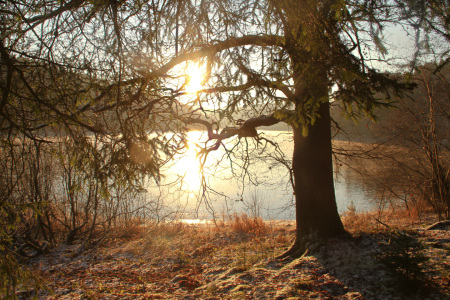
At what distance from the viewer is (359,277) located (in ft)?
14.7

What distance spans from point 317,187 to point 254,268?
5.81 feet

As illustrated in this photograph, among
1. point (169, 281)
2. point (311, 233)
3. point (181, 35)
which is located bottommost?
point (169, 281)

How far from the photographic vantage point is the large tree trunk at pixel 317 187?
5.73 m

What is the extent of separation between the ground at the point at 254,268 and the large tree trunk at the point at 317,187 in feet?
1.05

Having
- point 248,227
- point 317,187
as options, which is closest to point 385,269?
point 317,187

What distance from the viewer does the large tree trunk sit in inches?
226

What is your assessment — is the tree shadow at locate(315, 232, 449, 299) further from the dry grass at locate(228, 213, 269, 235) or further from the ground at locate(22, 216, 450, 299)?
the dry grass at locate(228, 213, 269, 235)

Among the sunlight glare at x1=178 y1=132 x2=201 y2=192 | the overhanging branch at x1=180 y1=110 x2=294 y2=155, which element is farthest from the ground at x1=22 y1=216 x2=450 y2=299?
the overhanging branch at x1=180 y1=110 x2=294 y2=155

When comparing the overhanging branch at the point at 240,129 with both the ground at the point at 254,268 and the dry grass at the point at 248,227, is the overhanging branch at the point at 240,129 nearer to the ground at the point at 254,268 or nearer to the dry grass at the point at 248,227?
the ground at the point at 254,268

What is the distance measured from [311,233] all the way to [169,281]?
8.53 ft

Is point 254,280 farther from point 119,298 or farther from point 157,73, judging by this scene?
point 157,73

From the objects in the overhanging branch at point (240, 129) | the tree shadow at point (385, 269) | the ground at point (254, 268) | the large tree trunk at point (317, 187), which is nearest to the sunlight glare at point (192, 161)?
the overhanging branch at point (240, 129)

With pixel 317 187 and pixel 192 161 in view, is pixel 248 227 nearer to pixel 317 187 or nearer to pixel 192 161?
pixel 192 161

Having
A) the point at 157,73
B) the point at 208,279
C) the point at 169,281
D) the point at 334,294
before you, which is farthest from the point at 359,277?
the point at 157,73
